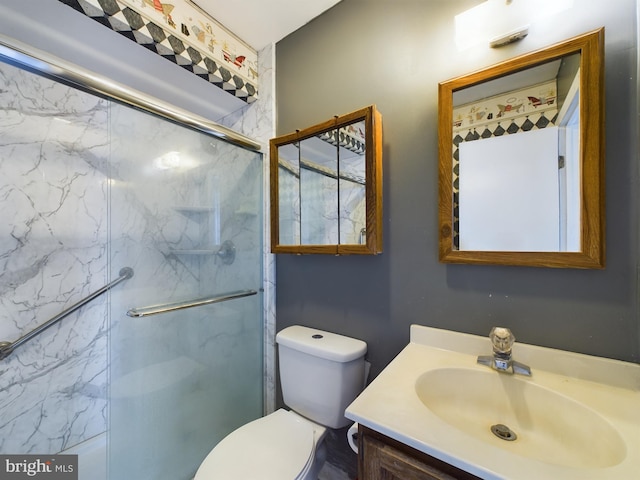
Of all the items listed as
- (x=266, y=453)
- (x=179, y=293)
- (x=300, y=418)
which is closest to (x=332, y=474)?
(x=300, y=418)

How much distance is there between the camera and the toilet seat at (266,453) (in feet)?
2.89

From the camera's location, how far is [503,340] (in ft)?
2.60

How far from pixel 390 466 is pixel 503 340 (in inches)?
19.4

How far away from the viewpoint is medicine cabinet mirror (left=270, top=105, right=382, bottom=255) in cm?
108

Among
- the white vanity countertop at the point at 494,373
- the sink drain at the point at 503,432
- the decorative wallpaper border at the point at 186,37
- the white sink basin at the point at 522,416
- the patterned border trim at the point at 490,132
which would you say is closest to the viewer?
the white vanity countertop at the point at 494,373

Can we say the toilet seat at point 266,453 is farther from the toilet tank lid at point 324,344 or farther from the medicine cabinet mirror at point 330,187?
the medicine cabinet mirror at point 330,187

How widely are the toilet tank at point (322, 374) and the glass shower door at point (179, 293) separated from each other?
43 cm

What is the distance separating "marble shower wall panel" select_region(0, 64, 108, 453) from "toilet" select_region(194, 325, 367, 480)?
1086 mm

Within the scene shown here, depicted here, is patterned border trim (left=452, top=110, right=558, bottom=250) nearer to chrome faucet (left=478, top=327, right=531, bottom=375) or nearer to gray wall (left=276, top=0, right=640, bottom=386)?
gray wall (left=276, top=0, right=640, bottom=386)

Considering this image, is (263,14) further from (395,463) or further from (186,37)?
(395,463)

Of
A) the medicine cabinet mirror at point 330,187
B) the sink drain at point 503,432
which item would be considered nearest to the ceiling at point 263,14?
the medicine cabinet mirror at point 330,187

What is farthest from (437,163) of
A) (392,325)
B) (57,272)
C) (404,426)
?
(57,272)

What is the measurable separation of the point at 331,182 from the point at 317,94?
0.50 metres

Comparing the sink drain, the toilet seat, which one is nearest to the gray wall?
the sink drain
